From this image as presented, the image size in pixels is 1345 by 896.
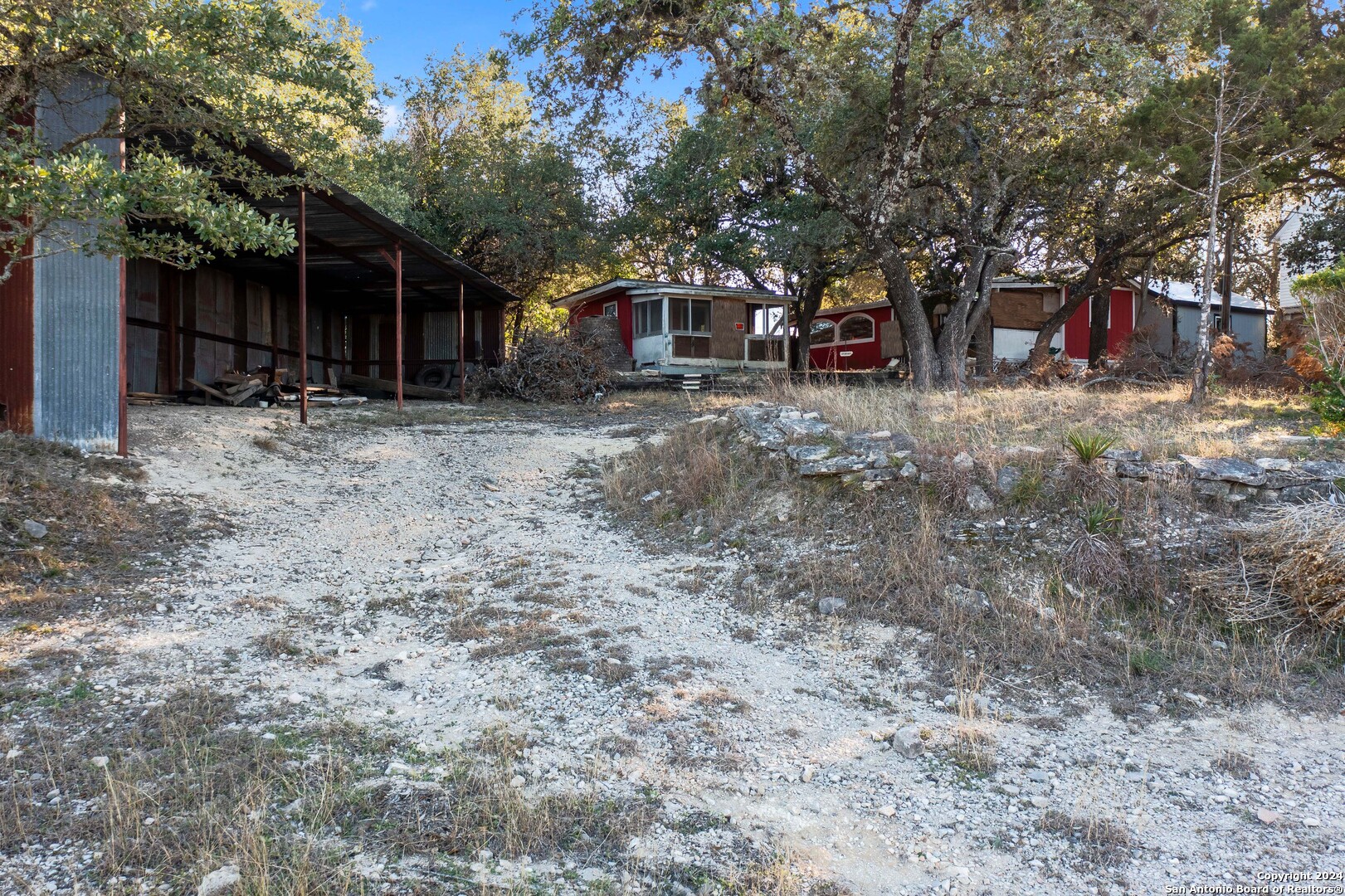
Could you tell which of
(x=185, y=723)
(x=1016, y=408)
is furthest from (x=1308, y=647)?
(x=185, y=723)

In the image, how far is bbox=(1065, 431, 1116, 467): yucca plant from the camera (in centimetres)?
650

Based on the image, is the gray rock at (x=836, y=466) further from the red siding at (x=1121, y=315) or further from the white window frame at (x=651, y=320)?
the red siding at (x=1121, y=315)

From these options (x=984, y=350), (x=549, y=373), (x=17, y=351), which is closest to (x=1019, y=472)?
(x=17, y=351)

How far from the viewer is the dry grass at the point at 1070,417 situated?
24.1 feet

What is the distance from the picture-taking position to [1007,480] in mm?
6656

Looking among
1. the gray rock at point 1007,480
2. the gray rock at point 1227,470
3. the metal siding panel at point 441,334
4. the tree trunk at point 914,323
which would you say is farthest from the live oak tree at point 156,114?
the metal siding panel at point 441,334

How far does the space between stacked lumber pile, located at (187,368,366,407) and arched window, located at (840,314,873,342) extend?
16.7 m

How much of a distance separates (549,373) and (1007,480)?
1245 cm

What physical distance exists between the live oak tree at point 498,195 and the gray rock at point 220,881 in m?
21.2

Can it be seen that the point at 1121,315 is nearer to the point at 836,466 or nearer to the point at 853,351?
the point at 853,351

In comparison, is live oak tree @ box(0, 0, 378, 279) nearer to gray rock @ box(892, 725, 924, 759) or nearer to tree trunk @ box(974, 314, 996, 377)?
gray rock @ box(892, 725, 924, 759)

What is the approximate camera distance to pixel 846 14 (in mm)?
15820

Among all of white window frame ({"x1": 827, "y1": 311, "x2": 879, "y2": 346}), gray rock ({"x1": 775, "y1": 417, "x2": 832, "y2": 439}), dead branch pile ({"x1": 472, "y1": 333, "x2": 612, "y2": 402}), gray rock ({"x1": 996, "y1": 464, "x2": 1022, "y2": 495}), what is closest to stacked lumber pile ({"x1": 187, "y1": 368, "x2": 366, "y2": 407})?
dead branch pile ({"x1": 472, "y1": 333, "x2": 612, "y2": 402})

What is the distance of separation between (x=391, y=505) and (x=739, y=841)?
20.1 ft
